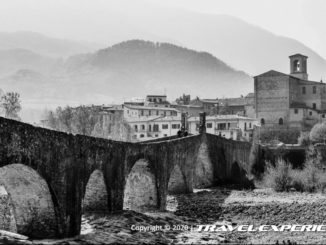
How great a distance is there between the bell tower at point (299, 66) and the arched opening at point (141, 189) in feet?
255

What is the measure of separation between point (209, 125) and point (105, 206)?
209 ft

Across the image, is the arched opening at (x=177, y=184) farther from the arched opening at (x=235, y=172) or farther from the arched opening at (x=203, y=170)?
the arched opening at (x=235, y=172)

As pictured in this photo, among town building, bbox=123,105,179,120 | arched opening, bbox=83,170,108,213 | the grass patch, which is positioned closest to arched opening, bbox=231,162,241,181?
the grass patch

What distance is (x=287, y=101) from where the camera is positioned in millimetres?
95062

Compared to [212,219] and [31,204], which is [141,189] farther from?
[31,204]

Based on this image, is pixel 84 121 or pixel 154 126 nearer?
pixel 84 121

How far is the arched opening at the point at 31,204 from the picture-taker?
61.2ft

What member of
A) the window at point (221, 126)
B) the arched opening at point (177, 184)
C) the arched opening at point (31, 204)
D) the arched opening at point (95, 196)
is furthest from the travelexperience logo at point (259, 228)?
the window at point (221, 126)

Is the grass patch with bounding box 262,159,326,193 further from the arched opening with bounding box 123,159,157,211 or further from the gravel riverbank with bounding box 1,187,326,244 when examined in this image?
the arched opening with bounding box 123,159,157,211

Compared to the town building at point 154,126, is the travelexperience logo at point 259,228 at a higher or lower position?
lower

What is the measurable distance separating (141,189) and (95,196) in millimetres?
6517

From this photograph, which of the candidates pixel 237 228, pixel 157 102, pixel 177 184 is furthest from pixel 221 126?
pixel 237 228

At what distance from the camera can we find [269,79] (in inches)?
3789

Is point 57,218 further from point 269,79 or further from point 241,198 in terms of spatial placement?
point 269,79
